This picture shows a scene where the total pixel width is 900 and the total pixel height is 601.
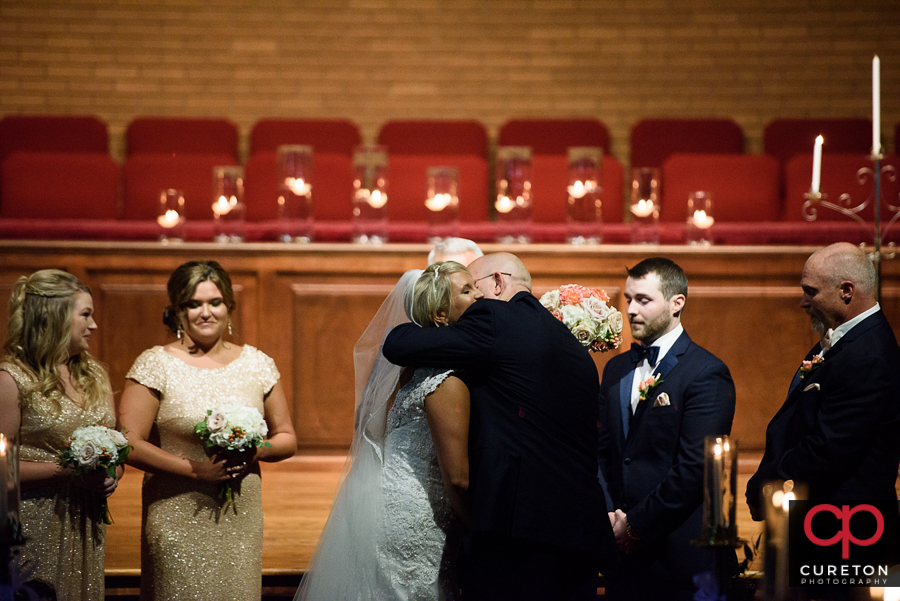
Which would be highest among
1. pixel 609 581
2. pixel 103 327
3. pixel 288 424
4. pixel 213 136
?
pixel 213 136

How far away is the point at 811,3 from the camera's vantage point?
7094mm

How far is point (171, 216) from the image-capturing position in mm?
5027

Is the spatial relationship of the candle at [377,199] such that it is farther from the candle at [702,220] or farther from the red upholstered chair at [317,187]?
the candle at [702,220]

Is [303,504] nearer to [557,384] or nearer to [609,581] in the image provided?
[609,581]

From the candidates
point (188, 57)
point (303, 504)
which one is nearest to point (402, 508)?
point (303, 504)

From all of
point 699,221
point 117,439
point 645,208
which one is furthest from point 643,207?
point 117,439

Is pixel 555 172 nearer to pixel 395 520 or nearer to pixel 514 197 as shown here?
pixel 514 197

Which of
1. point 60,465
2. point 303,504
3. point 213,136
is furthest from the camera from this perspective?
point 213,136

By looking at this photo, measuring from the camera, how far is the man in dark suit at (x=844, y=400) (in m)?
2.51

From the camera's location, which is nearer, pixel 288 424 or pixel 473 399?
pixel 473 399

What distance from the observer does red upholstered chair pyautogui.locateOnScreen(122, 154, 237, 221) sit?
581cm

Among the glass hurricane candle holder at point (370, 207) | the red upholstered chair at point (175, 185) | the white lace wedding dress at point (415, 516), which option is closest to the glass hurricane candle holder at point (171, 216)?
the red upholstered chair at point (175, 185)

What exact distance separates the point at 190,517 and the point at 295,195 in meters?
2.45

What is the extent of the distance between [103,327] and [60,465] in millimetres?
1949
